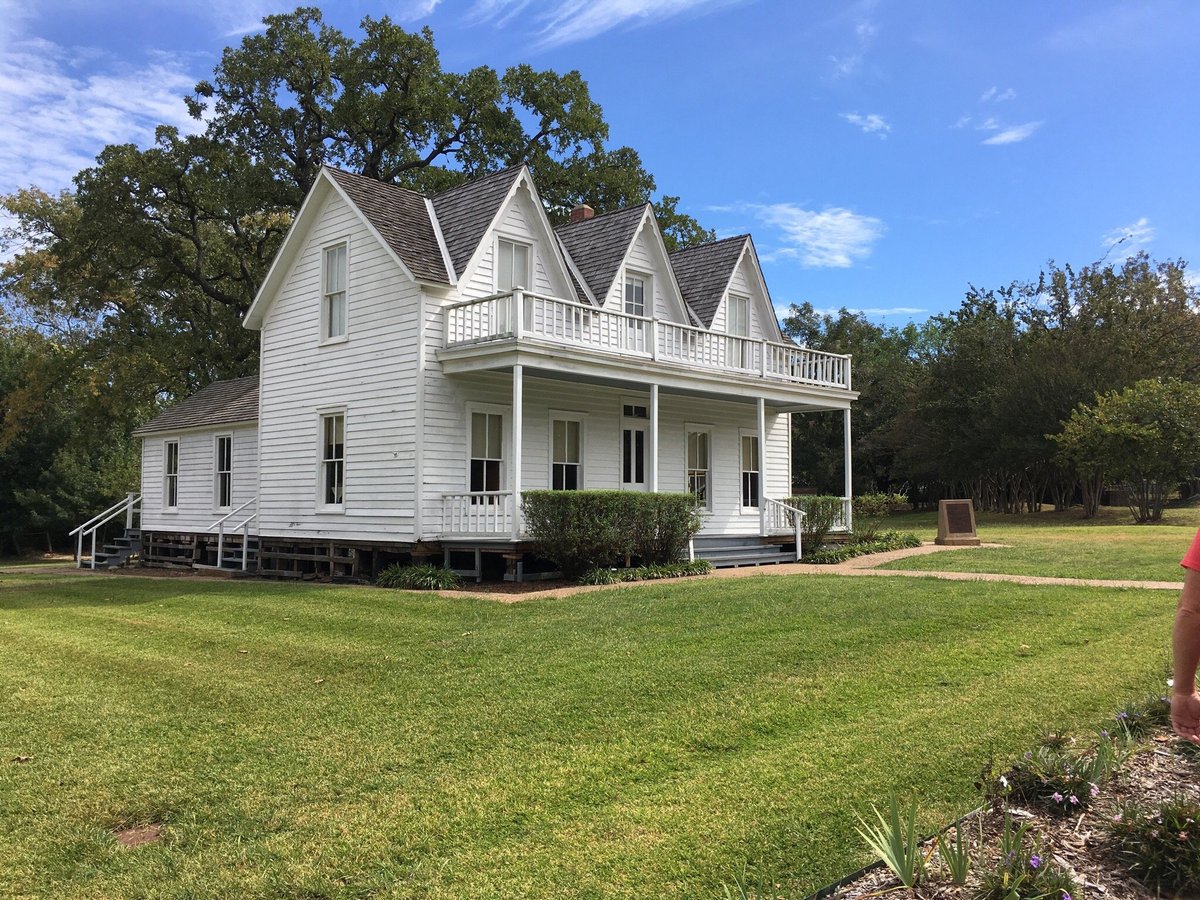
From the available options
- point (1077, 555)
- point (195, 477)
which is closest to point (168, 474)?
point (195, 477)

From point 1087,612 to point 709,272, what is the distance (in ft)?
50.4

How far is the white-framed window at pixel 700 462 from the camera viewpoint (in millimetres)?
22281

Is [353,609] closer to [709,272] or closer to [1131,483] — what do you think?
[709,272]

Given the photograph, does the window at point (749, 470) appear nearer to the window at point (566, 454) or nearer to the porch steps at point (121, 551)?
the window at point (566, 454)

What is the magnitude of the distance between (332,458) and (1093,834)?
56.2 ft

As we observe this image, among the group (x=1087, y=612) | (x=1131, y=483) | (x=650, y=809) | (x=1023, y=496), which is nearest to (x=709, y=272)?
(x=1087, y=612)

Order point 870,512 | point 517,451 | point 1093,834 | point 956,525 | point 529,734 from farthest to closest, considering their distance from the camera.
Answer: point 870,512 < point 956,525 < point 517,451 < point 529,734 < point 1093,834

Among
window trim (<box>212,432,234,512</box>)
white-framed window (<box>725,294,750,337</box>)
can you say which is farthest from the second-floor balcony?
window trim (<box>212,432,234,512</box>)

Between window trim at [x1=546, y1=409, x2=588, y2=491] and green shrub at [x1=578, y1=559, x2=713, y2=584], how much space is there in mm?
3113

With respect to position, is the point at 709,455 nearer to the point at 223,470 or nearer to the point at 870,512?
the point at 223,470

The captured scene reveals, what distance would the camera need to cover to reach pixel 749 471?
78.0 ft

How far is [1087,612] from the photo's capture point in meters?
10.2

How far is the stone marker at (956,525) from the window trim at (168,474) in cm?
1993

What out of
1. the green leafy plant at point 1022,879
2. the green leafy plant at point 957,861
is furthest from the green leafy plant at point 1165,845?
the green leafy plant at point 957,861
